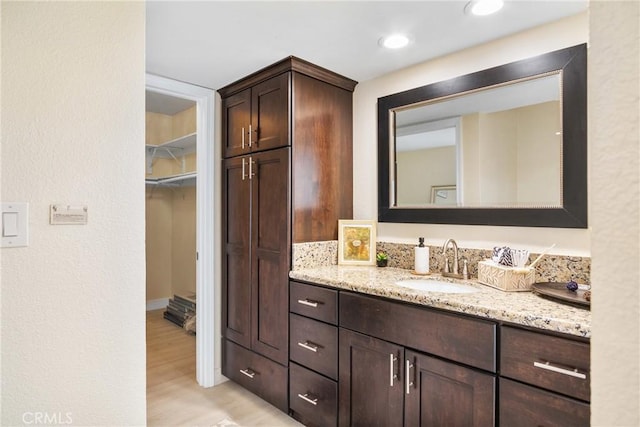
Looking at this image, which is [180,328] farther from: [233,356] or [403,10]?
[403,10]

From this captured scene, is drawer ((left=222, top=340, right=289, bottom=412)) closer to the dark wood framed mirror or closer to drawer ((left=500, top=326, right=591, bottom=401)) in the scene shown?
the dark wood framed mirror

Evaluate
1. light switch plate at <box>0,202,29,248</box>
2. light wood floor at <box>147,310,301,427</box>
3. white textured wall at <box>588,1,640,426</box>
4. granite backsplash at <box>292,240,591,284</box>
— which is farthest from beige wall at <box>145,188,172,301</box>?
white textured wall at <box>588,1,640,426</box>

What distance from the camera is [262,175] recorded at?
239 centimetres

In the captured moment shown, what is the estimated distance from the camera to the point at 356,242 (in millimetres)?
2414

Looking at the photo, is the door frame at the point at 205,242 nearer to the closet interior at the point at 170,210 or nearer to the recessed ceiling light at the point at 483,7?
the closet interior at the point at 170,210

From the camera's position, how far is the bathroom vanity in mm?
1218

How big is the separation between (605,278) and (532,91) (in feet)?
5.69

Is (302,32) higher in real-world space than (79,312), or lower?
higher

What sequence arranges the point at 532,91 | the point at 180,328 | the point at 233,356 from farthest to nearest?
the point at 180,328
the point at 233,356
the point at 532,91

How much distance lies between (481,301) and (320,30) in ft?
4.79

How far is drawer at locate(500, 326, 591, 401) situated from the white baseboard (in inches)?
163

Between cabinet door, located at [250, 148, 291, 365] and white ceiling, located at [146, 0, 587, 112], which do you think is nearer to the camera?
white ceiling, located at [146, 0, 587, 112]

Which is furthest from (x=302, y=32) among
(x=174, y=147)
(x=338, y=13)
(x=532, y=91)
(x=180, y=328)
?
(x=180, y=328)

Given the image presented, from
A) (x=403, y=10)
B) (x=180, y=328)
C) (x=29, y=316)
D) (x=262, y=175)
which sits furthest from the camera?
(x=180, y=328)
